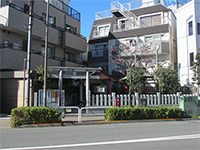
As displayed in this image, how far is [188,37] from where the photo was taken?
22750 mm

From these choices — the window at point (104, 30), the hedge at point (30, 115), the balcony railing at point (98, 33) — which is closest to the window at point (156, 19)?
the window at point (104, 30)

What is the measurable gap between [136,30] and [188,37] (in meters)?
6.50

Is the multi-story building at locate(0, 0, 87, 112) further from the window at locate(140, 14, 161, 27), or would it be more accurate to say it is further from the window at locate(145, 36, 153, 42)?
the window at locate(140, 14, 161, 27)

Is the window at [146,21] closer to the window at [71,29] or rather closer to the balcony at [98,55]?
the balcony at [98,55]

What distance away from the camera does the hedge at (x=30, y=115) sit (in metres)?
10.6

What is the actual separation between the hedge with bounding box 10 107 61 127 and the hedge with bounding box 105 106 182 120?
3.37 meters

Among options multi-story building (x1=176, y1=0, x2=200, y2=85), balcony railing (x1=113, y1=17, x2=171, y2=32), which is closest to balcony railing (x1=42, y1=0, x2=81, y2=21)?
balcony railing (x1=113, y1=17, x2=171, y2=32)

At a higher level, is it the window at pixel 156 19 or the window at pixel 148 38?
the window at pixel 156 19

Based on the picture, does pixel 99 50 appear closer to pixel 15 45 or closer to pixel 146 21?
pixel 146 21

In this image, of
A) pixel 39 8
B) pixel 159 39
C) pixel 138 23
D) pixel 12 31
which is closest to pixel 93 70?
pixel 12 31

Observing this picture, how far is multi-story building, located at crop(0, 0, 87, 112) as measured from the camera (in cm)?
1589

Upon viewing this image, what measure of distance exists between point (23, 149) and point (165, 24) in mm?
22773

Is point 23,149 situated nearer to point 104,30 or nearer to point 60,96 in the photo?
point 60,96

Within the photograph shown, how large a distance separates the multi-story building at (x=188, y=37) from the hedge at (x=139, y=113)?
1027 cm
